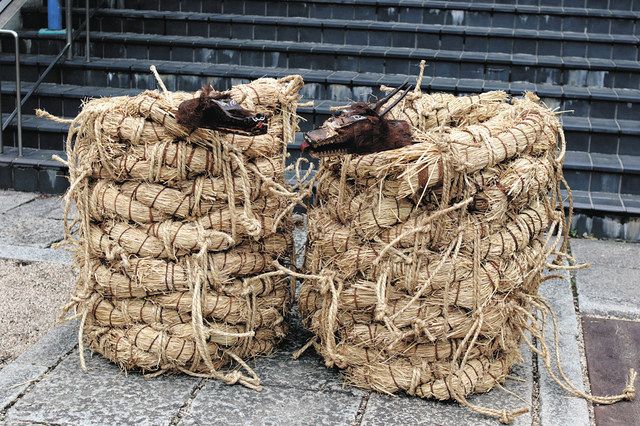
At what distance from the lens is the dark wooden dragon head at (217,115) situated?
4.14 meters

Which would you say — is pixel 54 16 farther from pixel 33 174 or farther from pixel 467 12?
pixel 467 12

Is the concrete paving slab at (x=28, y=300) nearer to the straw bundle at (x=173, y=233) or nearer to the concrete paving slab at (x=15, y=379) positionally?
the concrete paving slab at (x=15, y=379)

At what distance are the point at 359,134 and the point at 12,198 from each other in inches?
183

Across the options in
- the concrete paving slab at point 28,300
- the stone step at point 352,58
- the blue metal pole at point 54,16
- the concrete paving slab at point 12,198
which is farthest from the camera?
the blue metal pole at point 54,16

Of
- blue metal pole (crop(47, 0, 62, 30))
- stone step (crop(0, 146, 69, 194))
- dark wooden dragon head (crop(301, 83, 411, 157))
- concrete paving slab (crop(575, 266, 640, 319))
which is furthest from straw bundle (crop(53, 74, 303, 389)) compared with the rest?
blue metal pole (crop(47, 0, 62, 30))

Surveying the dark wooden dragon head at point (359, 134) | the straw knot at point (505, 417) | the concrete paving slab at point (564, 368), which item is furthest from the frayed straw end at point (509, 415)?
the dark wooden dragon head at point (359, 134)

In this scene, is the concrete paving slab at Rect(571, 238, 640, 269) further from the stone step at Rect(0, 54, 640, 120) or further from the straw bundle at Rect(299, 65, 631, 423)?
the straw bundle at Rect(299, 65, 631, 423)

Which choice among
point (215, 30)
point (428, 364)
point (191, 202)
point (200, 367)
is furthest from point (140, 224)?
point (215, 30)

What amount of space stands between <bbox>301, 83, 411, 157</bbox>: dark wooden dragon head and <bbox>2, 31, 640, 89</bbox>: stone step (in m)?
4.51

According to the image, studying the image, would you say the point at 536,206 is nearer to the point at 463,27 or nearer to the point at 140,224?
the point at 140,224

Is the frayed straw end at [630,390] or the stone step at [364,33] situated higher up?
the stone step at [364,33]

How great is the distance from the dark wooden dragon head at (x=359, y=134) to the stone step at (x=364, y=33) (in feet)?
15.9

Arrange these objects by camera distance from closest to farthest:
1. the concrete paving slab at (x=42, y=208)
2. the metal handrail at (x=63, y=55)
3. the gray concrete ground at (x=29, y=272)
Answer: the gray concrete ground at (x=29, y=272), the concrete paving slab at (x=42, y=208), the metal handrail at (x=63, y=55)

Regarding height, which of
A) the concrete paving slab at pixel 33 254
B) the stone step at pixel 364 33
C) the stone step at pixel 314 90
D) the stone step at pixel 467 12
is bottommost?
the concrete paving slab at pixel 33 254
